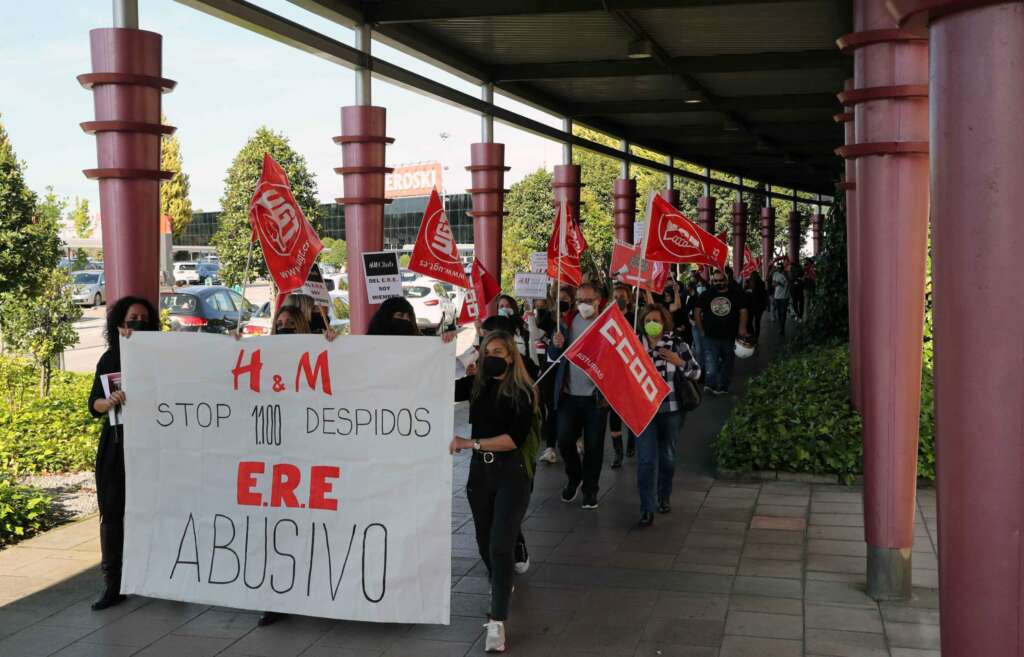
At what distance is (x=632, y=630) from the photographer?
657 centimetres

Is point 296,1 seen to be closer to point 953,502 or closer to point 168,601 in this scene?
Answer: point 168,601

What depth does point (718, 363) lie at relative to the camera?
56.6 feet

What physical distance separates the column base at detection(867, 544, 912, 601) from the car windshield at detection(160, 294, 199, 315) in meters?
19.8

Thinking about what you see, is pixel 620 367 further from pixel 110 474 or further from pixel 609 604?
pixel 110 474

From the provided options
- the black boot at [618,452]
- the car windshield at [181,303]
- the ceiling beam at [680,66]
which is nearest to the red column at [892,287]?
the black boot at [618,452]

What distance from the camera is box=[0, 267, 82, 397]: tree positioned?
15203 mm

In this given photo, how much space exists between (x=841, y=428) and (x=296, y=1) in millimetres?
7090

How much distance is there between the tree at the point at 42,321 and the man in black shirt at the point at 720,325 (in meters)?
9.11

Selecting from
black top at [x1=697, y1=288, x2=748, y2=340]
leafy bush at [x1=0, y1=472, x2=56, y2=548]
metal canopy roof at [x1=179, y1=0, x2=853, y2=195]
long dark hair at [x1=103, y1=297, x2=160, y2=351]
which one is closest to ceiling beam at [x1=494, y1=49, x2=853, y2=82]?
metal canopy roof at [x1=179, y1=0, x2=853, y2=195]

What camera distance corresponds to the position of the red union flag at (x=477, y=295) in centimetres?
1199

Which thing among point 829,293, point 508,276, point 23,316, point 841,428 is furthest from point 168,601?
point 508,276

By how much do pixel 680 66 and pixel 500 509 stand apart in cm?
1248

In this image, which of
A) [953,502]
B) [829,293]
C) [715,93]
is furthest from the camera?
[715,93]

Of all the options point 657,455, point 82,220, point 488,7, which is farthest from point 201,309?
point 82,220
